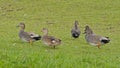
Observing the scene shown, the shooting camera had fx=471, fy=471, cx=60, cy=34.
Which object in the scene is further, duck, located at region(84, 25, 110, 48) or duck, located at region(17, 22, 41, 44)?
duck, located at region(17, 22, 41, 44)

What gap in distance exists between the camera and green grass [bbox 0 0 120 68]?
12.2 metres

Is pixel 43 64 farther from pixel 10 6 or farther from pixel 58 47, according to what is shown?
pixel 10 6

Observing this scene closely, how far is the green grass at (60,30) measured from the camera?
12.2m

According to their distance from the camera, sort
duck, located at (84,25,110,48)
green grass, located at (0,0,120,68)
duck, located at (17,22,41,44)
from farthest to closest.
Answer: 1. duck, located at (17,22,41,44)
2. duck, located at (84,25,110,48)
3. green grass, located at (0,0,120,68)

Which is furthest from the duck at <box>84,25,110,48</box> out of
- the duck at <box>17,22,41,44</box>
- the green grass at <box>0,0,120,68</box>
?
the duck at <box>17,22,41,44</box>

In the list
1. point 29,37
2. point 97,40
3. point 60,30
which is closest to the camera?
point 97,40

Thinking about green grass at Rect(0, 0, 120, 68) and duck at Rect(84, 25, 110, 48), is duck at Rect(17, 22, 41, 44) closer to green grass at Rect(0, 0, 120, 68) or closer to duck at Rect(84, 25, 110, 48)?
green grass at Rect(0, 0, 120, 68)

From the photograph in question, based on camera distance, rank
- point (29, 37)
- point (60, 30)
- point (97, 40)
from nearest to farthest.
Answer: point (97, 40) → point (29, 37) → point (60, 30)

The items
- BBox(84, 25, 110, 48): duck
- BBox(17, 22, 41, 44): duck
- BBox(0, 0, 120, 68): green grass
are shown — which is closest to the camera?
BBox(0, 0, 120, 68): green grass

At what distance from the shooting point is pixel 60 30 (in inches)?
939

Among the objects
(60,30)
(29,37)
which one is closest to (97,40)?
(29,37)

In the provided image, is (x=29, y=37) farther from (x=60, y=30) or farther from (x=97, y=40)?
(x=60, y=30)

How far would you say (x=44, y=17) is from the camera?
95.6 feet

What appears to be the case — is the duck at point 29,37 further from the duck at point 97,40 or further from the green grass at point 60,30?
the duck at point 97,40
